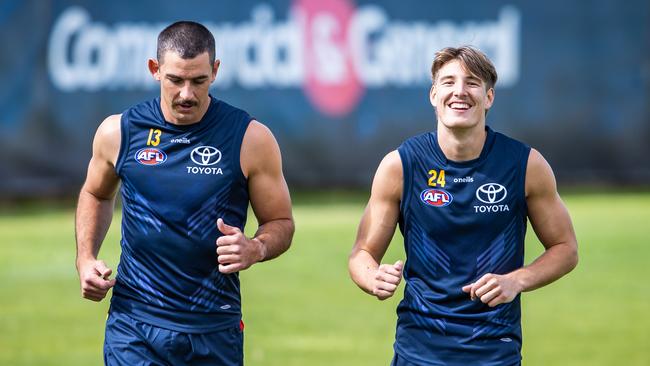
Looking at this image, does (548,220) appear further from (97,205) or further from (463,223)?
(97,205)

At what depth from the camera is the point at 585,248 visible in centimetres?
1473

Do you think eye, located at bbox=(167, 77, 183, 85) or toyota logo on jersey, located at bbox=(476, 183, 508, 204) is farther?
eye, located at bbox=(167, 77, 183, 85)

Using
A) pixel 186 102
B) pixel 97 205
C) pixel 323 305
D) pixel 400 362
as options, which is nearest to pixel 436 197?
pixel 400 362

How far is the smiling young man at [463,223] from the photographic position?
5895mm

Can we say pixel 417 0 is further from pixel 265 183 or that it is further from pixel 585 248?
pixel 265 183

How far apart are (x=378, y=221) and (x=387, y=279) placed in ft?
1.61

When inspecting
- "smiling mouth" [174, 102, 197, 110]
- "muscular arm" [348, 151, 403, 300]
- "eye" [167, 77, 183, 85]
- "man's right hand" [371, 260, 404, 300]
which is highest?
"eye" [167, 77, 183, 85]

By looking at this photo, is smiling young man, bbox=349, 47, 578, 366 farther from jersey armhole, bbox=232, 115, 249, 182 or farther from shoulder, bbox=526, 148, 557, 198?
jersey armhole, bbox=232, 115, 249, 182

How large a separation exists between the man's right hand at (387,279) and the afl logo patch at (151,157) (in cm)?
122

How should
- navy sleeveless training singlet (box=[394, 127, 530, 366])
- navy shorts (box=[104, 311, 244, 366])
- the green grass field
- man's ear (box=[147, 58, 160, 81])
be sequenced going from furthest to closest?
the green grass field < man's ear (box=[147, 58, 160, 81]) < navy shorts (box=[104, 311, 244, 366]) < navy sleeveless training singlet (box=[394, 127, 530, 366])

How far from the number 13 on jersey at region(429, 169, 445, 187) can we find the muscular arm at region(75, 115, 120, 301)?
4.97 feet

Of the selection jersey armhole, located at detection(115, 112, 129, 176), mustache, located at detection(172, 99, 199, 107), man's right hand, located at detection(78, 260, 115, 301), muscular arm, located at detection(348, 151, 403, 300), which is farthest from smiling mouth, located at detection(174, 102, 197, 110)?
muscular arm, located at detection(348, 151, 403, 300)

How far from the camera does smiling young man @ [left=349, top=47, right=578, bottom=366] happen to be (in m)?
5.89

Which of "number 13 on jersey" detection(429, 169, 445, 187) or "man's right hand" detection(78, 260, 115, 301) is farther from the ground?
"number 13 on jersey" detection(429, 169, 445, 187)
